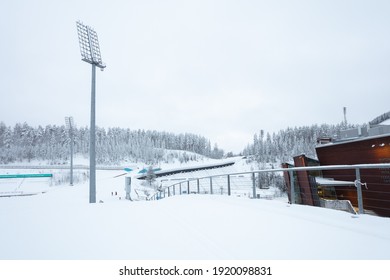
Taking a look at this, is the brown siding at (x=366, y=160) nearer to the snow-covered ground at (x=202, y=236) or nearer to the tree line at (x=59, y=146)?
the snow-covered ground at (x=202, y=236)

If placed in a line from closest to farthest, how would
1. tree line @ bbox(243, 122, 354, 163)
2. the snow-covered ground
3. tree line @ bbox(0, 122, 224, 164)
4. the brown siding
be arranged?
1. the snow-covered ground
2. the brown siding
3. tree line @ bbox(0, 122, 224, 164)
4. tree line @ bbox(243, 122, 354, 163)

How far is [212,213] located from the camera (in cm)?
504

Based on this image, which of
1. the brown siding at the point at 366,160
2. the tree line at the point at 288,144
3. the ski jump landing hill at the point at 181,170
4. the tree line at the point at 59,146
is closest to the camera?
the brown siding at the point at 366,160

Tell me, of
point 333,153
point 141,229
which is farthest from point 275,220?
point 333,153

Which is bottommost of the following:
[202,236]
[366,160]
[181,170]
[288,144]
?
[181,170]

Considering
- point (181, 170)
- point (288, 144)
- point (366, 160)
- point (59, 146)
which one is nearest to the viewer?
point (366, 160)

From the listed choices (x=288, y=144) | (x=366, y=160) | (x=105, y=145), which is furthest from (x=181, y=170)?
(x=288, y=144)

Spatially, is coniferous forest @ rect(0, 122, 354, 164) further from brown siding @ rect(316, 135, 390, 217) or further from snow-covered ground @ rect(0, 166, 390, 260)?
snow-covered ground @ rect(0, 166, 390, 260)

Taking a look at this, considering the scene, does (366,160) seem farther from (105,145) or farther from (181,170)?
(105,145)

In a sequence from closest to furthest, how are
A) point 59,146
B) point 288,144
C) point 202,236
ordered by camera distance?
1. point 202,236
2. point 59,146
3. point 288,144

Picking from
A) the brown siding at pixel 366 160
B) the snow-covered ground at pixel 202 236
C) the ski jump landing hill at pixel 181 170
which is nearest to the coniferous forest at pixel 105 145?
the ski jump landing hill at pixel 181 170

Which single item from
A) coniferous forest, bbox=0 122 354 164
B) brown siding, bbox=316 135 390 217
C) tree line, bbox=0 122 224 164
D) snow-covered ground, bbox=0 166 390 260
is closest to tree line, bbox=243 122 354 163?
coniferous forest, bbox=0 122 354 164

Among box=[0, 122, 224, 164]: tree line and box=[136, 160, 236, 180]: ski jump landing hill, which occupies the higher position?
box=[0, 122, 224, 164]: tree line

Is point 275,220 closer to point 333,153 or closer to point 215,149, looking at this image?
point 333,153
